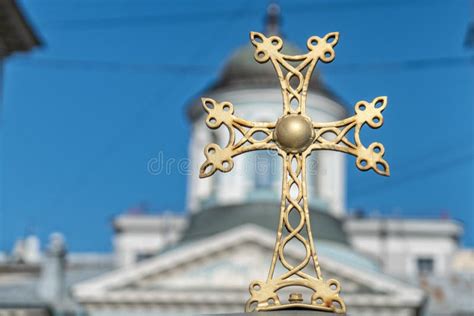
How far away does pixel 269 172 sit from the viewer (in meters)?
35.2

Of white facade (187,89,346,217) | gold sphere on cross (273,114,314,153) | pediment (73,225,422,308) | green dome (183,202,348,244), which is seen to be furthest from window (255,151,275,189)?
gold sphere on cross (273,114,314,153)

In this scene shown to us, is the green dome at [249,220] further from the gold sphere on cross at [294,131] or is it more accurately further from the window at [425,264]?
the gold sphere on cross at [294,131]

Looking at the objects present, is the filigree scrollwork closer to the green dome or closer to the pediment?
the pediment

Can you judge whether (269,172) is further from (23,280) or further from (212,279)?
(23,280)

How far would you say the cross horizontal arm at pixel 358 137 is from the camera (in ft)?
24.8

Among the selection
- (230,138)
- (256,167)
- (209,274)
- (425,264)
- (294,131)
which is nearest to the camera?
(294,131)

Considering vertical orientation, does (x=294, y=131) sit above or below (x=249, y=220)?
below

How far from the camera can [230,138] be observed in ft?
25.1

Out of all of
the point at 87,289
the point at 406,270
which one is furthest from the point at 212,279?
the point at 406,270

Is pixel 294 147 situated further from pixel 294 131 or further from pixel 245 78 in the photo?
pixel 245 78

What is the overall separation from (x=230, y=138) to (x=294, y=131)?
45cm

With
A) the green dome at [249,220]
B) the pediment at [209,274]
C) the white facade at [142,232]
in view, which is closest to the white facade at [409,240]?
the white facade at [142,232]

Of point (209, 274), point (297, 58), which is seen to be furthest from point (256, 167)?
point (297, 58)

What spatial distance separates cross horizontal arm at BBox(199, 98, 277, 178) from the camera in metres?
7.64
